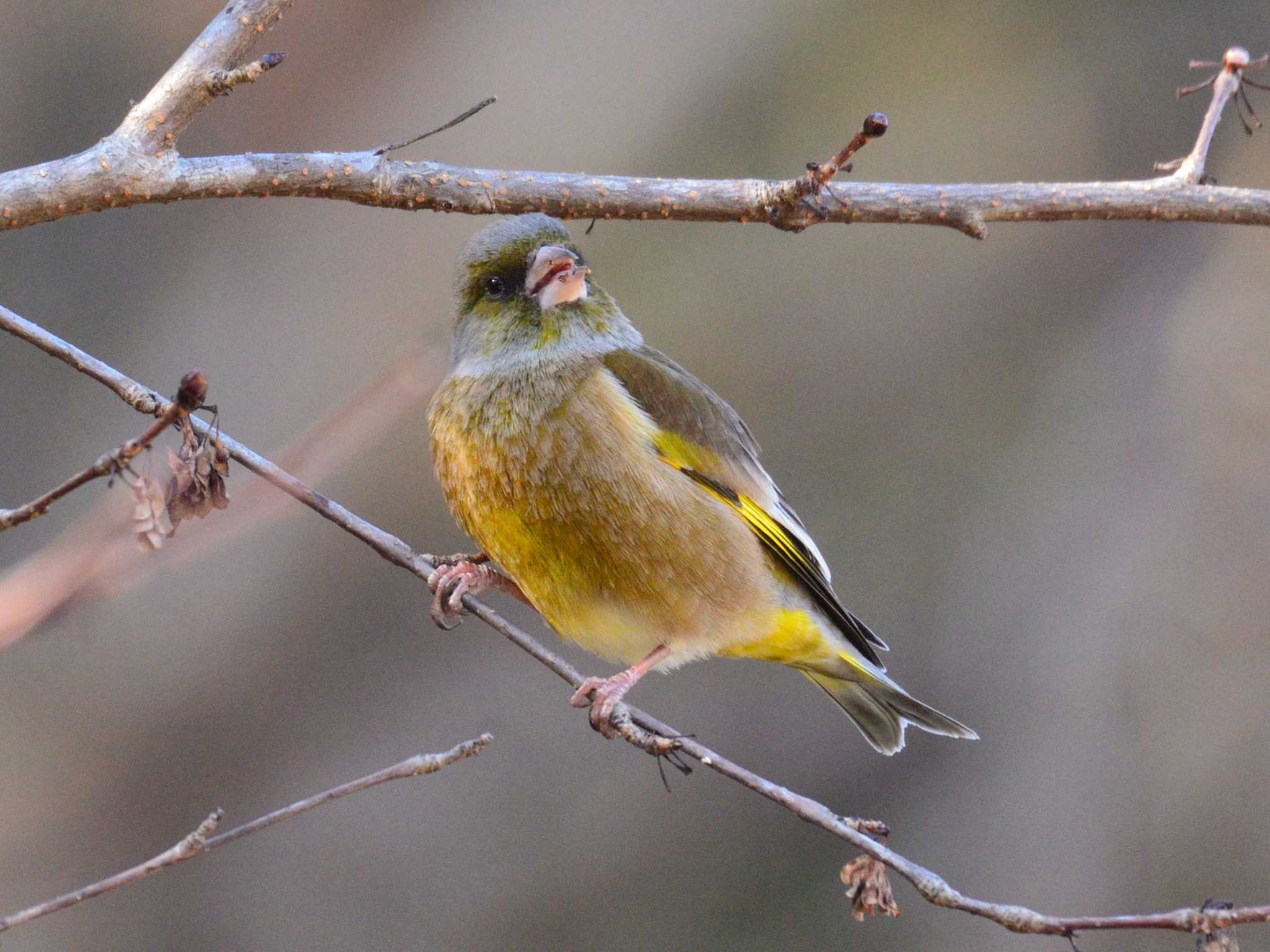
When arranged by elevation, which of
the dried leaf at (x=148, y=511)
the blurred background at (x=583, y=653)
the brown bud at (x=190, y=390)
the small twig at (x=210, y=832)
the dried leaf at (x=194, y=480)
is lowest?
the blurred background at (x=583, y=653)


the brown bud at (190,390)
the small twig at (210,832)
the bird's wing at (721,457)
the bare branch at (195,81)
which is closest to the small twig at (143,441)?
the brown bud at (190,390)

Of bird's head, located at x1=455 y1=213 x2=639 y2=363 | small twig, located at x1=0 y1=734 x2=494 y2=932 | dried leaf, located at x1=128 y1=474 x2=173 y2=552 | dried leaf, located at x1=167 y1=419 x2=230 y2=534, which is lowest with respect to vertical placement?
small twig, located at x1=0 y1=734 x2=494 y2=932

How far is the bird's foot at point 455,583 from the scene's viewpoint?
279 cm

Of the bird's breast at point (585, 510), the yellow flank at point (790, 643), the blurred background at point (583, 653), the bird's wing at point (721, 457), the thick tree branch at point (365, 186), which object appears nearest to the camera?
the thick tree branch at point (365, 186)

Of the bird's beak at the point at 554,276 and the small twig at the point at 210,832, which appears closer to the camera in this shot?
the small twig at the point at 210,832

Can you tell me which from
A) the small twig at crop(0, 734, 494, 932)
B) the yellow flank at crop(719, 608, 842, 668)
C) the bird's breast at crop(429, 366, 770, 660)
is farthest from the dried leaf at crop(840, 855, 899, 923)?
the yellow flank at crop(719, 608, 842, 668)

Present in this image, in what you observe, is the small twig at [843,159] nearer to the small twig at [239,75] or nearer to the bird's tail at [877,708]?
the small twig at [239,75]

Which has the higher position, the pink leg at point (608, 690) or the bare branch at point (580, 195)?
the bare branch at point (580, 195)

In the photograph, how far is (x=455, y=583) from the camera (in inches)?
115

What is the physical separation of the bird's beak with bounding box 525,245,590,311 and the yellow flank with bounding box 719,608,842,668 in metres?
0.90

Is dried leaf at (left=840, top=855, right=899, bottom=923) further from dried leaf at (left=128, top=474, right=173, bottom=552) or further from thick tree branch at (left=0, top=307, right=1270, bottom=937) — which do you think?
dried leaf at (left=128, top=474, right=173, bottom=552)

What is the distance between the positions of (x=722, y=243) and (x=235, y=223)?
85.0 inches

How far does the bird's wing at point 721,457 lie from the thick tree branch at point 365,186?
70 centimetres

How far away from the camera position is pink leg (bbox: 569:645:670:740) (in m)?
2.76
